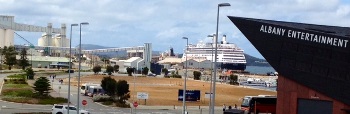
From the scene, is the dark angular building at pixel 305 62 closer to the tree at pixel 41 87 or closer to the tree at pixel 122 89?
the tree at pixel 122 89

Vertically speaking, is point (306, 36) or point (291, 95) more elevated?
point (306, 36)

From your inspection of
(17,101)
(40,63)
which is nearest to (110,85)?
(17,101)

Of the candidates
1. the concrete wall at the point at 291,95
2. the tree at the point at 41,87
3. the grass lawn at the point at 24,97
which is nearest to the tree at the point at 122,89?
the grass lawn at the point at 24,97

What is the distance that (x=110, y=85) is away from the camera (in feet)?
218

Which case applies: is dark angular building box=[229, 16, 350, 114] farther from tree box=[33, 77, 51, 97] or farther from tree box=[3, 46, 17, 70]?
tree box=[3, 46, 17, 70]

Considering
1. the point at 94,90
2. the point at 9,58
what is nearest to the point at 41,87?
the point at 94,90

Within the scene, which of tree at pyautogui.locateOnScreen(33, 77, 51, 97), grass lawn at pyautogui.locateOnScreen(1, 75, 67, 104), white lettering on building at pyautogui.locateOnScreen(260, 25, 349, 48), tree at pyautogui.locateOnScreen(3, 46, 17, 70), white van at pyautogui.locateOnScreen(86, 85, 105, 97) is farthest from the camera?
tree at pyautogui.locateOnScreen(3, 46, 17, 70)

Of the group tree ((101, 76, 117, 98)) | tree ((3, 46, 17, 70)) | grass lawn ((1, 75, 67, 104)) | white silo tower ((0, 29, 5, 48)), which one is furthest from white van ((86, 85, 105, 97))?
white silo tower ((0, 29, 5, 48))

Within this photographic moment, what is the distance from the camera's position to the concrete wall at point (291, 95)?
34.5 m

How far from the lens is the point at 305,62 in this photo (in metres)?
34.7

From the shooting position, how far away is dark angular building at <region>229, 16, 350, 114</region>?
3266 centimetres

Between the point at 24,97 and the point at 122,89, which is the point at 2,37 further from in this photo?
the point at 122,89

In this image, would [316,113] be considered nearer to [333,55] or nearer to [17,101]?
[333,55]

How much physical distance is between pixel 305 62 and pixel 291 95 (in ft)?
8.12
